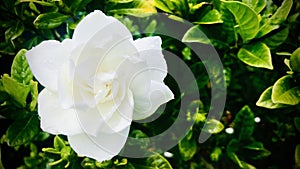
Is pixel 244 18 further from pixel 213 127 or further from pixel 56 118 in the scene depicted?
pixel 56 118

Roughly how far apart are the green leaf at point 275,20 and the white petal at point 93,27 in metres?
0.33

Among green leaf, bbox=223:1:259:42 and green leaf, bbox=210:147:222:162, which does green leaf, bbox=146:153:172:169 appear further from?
green leaf, bbox=223:1:259:42

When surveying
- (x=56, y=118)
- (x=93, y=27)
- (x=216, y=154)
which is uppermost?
(x=93, y=27)

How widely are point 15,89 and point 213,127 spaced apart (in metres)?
0.41

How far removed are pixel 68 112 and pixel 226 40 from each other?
1.34 ft

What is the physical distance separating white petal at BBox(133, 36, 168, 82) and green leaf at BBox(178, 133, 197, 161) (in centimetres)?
25

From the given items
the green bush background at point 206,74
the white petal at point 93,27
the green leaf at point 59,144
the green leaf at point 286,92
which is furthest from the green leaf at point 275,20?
the green leaf at point 59,144

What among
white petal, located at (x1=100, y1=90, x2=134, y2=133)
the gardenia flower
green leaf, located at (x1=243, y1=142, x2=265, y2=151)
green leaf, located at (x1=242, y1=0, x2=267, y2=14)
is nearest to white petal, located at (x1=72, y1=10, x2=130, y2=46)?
the gardenia flower

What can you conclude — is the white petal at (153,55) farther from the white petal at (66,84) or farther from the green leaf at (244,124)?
the green leaf at (244,124)

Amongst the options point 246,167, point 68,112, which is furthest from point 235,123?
point 68,112

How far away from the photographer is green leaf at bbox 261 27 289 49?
0.89 m

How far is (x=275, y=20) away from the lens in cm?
86

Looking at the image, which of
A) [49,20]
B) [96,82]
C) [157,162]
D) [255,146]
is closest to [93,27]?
[96,82]

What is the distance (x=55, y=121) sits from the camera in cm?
67
